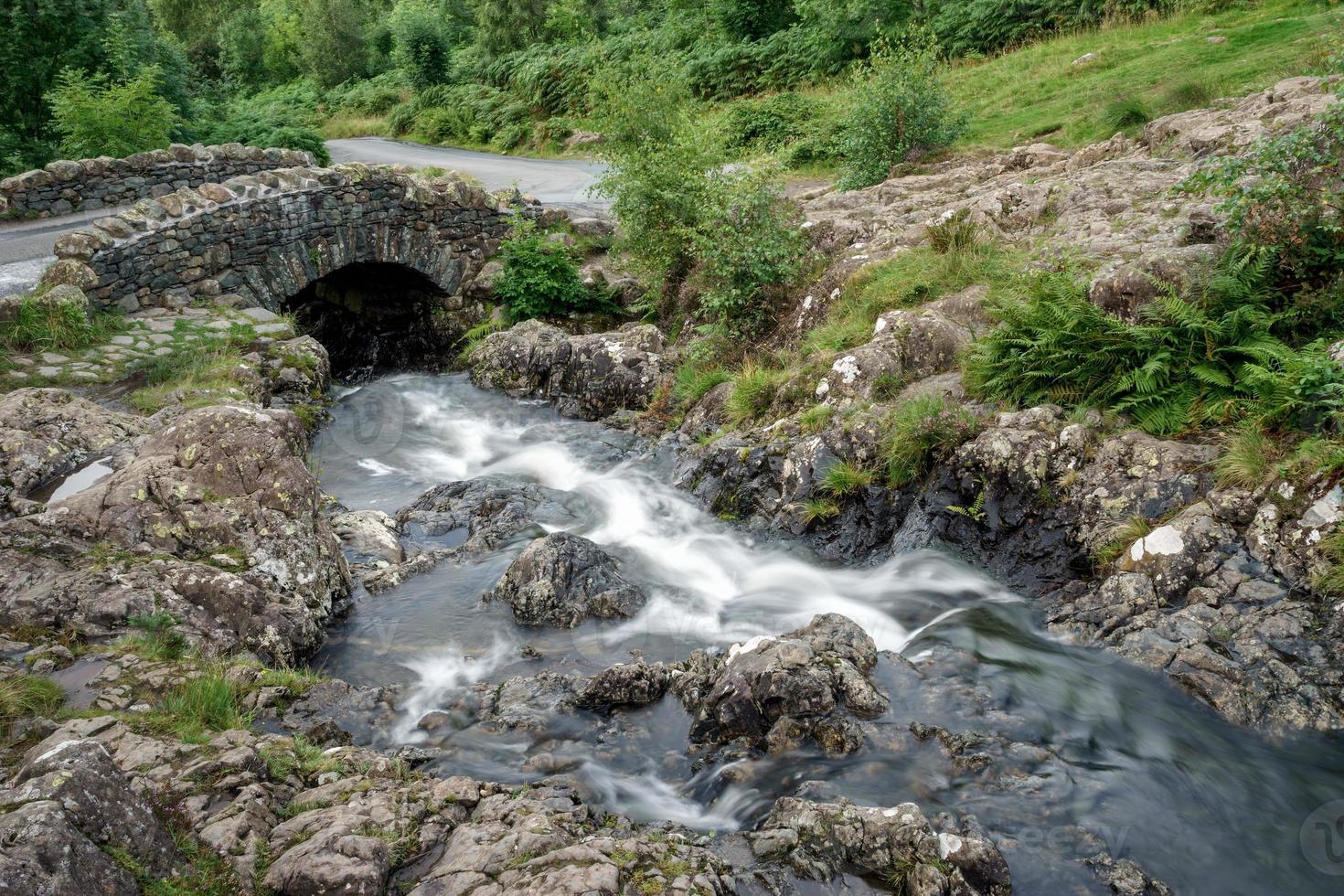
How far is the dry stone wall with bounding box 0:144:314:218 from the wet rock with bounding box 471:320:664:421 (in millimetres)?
8099

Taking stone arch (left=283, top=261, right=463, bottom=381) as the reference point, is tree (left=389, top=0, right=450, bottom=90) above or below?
above

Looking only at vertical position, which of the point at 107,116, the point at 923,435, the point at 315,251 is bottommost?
the point at 923,435

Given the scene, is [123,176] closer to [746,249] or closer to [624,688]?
[746,249]

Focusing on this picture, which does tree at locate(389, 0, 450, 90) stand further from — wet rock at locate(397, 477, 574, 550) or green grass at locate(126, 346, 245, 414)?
wet rock at locate(397, 477, 574, 550)

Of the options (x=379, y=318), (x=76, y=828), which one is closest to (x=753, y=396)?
(x=76, y=828)

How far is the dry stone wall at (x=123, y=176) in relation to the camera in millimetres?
19250

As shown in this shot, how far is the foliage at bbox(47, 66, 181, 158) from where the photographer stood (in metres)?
21.3

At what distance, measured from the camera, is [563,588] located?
8.83m

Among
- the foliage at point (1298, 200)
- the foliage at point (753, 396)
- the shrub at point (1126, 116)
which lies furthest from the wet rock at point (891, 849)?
the shrub at point (1126, 116)

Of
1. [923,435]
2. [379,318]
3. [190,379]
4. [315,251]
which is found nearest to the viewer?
[923,435]

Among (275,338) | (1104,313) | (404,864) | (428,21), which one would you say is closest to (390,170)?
(275,338)

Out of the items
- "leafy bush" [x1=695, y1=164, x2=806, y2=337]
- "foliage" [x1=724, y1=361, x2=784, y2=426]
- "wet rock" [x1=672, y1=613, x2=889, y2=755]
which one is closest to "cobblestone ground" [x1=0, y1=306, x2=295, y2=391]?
"leafy bush" [x1=695, y1=164, x2=806, y2=337]

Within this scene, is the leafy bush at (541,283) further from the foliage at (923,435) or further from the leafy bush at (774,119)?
the foliage at (923,435)

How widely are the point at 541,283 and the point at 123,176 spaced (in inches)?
422
